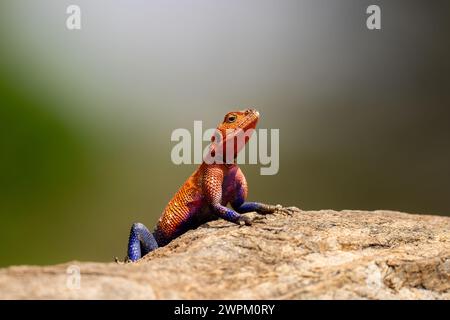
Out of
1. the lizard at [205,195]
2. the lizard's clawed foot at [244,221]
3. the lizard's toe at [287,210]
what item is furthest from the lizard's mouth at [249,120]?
the lizard's clawed foot at [244,221]

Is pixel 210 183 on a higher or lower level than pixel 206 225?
higher

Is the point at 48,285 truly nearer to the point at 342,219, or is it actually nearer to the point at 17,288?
the point at 17,288

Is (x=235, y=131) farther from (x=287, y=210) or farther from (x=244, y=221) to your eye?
(x=244, y=221)

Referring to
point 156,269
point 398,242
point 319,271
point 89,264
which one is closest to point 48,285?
point 89,264

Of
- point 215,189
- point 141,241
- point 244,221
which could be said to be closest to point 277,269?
point 244,221

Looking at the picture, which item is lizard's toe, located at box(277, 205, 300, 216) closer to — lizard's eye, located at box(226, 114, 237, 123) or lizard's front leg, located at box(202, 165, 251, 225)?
lizard's front leg, located at box(202, 165, 251, 225)
